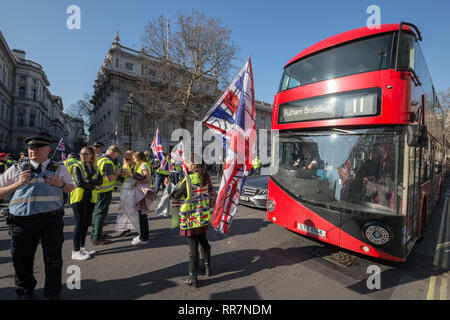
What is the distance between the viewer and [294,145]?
439 centimetres

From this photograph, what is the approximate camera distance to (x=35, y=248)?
99.9 inches

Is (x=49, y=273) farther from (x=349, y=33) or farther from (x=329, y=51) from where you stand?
(x=349, y=33)

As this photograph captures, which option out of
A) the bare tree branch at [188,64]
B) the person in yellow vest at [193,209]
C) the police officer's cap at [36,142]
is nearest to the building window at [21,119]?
the bare tree branch at [188,64]

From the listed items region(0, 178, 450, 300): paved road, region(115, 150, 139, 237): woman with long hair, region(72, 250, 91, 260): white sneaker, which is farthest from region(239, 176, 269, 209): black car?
region(72, 250, 91, 260): white sneaker

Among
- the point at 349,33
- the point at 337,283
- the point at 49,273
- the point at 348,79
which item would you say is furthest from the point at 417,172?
the point at 49,273

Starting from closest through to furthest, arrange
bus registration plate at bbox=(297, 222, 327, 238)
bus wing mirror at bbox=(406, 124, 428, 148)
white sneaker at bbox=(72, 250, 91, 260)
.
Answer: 1. bus wing mirror at bbox=(406, 124, 428, 148)
2. white sneaker at bbox=(72, 250, 91, 260)
3. bus registration plate at bbox=(297, 222, 327, 238)

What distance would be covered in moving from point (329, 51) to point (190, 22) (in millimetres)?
17554

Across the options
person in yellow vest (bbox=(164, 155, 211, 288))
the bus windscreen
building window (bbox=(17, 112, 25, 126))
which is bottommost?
person in yellow vest (bbox=(164, 155, 211, 288))

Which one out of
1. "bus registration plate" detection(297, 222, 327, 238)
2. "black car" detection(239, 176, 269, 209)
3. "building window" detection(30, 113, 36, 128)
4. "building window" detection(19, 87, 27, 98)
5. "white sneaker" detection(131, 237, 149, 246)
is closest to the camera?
"bus registration plate" detection(297, 222, 327, 238)

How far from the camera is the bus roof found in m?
3.66

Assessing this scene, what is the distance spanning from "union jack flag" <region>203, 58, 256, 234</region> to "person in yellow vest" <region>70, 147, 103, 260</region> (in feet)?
7.34

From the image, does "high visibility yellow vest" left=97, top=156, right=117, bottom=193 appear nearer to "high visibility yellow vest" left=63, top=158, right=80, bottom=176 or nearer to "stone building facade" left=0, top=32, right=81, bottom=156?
"high visibility yellow vest" left=63, top=158, right=80, bottom=176

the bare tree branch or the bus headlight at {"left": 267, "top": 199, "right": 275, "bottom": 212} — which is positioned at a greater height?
the bare tree branch

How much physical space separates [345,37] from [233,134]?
2.97 meters
